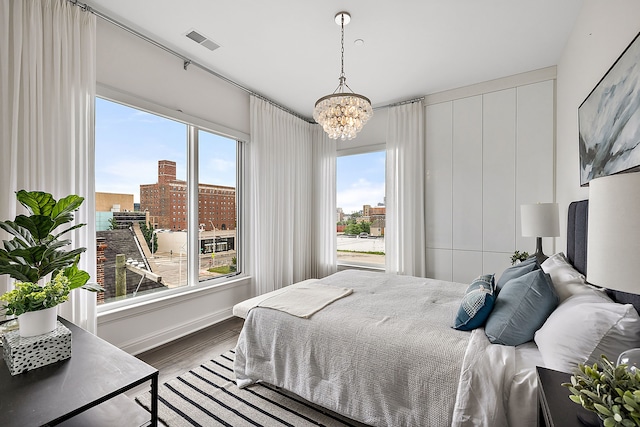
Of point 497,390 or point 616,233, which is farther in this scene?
point 497,390

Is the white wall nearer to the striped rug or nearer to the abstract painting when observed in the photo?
the abstract painting

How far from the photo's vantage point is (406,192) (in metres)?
4.05

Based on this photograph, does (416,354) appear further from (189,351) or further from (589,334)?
(189,351)

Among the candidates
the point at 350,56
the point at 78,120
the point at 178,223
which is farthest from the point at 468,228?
the point at 78,120

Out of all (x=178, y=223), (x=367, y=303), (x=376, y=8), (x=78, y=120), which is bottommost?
(x=367, y=303)

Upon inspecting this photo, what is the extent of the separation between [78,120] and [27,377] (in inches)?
74.7

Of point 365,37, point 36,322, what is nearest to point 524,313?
point 36,322

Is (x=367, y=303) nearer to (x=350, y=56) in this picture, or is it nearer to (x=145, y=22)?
(x=350, y=56)

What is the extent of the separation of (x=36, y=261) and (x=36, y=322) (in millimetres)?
275

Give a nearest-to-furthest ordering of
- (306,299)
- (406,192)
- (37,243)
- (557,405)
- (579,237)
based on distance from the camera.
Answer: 1. (557,405)
2. (37,243)
3. (579,237)
4. (306,299)
5. (406,192)

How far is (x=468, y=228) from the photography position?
373cm

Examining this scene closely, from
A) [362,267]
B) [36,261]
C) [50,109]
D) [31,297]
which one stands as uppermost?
[50,109]

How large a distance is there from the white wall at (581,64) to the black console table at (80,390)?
9.36 feet

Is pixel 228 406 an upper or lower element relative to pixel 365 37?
lower
